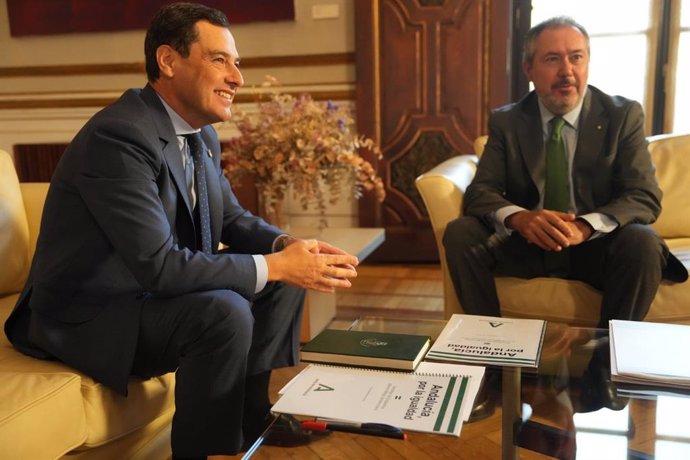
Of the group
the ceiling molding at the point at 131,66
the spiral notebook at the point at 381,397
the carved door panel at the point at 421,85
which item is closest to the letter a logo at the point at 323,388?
the spiral notebook at the point at 381,397

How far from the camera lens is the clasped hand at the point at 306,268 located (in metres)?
1.18

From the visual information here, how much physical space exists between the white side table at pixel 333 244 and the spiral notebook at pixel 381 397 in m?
0.98

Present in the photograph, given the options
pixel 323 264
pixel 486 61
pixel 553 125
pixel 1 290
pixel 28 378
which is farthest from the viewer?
pixel 486 61

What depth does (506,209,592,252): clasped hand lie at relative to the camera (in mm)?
1543

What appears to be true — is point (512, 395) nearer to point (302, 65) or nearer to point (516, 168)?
point (516, 168)

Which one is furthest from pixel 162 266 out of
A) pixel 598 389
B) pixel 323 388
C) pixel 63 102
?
pixel 63 102

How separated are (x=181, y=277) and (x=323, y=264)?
0.26 meters

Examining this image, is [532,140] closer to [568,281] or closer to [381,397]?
[568,281]

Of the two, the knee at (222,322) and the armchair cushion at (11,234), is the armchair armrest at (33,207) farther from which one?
the knee at (222,322)

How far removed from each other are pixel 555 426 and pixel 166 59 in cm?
94

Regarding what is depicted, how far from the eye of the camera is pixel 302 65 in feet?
10.5

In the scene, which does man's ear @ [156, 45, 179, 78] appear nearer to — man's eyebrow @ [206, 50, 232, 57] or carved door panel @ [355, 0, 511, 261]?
man's eyebrow @ [206, 50, 232, 57]

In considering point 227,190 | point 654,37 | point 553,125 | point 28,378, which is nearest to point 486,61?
point 654,37

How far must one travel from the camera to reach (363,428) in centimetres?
79
